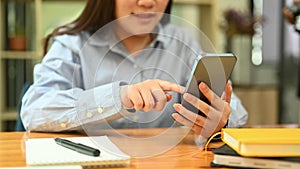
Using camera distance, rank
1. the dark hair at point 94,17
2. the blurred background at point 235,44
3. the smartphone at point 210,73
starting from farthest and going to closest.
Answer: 1. the blurred background at point 235,44
2. the dark hair at point 94,17
3. the smartphone at point 210,73

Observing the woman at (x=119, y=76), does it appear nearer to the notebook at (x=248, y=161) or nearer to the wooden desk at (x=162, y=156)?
the wooden desk at (x=162, y=156)

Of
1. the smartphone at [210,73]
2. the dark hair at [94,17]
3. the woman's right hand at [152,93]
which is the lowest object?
the woman's right hand at [152,93]

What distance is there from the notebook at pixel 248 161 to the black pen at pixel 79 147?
214 mm

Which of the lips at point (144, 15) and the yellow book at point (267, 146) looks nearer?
the yellow book at point (267, 146)

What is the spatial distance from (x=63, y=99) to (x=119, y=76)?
158 mm

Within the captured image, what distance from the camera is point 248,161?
812 mm

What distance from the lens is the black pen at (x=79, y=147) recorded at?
34.5 inches

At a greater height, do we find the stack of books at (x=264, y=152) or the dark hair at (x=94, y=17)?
the dark hair at (x=94, y=17)

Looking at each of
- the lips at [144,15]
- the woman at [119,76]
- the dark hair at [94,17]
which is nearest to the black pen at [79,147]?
the woman at [119,76]

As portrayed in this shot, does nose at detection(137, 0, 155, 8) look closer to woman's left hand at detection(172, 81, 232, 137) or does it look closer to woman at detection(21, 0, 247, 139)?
woman at detection(21, 0, 247, 139)

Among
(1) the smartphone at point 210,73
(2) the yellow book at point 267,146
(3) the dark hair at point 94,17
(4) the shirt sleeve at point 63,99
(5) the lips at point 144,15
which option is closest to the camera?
(2) the yellow book at point 267,146

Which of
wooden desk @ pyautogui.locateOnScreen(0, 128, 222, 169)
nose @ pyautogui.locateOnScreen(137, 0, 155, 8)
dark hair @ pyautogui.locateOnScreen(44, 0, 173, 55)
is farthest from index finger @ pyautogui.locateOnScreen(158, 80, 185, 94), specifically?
dark hair @ pyautogui.locateOnScreen(44, 0, 173, 55)

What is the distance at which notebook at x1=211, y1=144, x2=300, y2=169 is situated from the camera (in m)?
0.80

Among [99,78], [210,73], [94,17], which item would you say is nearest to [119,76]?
[99,78]
